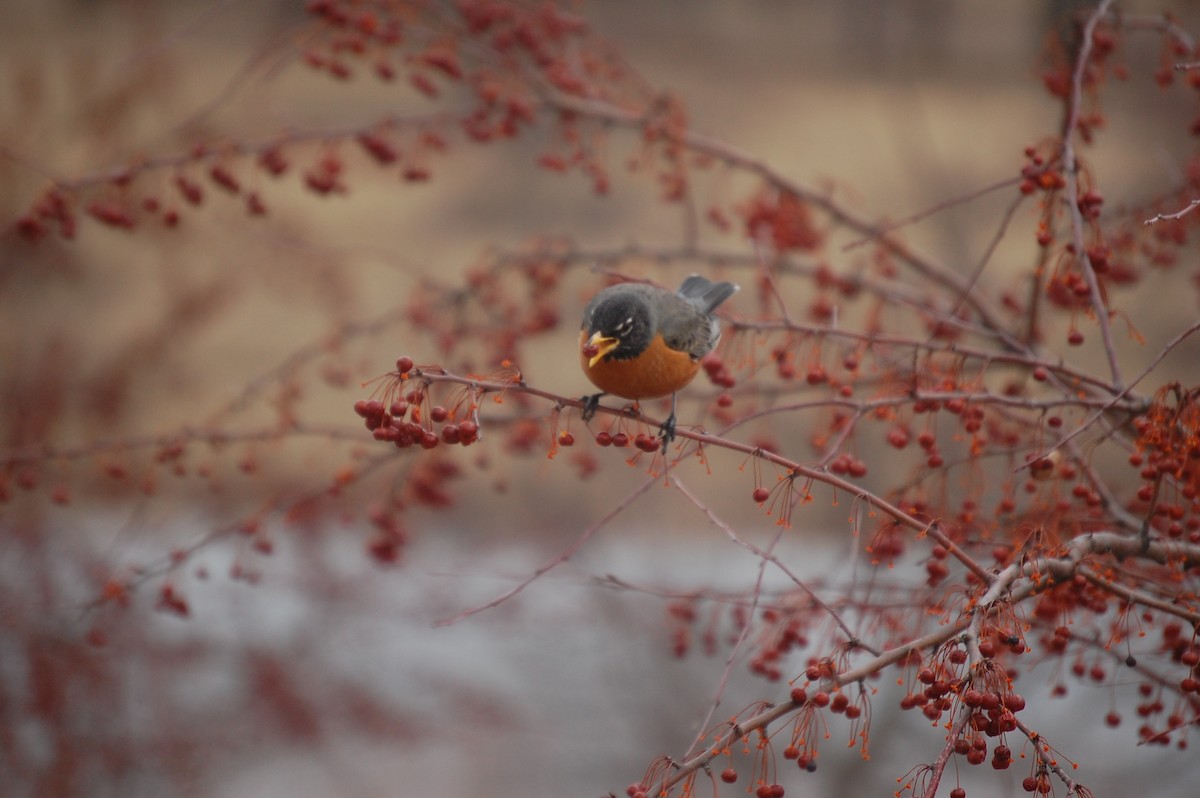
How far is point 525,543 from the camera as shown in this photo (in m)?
3.45

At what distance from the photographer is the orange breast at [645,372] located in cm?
156

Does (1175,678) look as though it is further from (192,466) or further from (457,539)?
(192,466)

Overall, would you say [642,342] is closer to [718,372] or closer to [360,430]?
[718,372]

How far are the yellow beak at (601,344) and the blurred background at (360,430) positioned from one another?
0.48 metres

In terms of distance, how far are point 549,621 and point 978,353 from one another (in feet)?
6.81

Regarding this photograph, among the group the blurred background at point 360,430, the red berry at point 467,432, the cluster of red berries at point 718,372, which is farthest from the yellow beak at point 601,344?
the blurred background at point 360,430

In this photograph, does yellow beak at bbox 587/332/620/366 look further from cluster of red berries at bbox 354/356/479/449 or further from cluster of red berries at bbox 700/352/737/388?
cluster of red berries at bbox 354/356/479/449

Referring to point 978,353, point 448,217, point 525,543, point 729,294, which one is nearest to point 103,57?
point 448,217

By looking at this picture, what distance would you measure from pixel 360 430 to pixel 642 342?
1946 millimetres

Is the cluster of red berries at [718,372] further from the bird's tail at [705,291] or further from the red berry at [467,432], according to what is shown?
the red berry at [467,432]

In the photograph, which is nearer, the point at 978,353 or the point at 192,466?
the point at 978,353

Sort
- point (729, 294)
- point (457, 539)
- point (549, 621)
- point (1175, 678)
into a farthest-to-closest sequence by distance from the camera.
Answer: point (457, 539) < point (549, 621) < point (729, 294) < point (1175, 678)

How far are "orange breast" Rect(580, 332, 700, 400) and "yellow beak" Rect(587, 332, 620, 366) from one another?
2 cm

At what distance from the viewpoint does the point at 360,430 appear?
3328 mm
